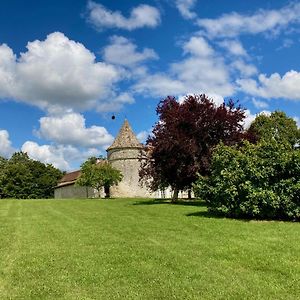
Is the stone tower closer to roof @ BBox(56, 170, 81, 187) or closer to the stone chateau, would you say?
the stone chateau

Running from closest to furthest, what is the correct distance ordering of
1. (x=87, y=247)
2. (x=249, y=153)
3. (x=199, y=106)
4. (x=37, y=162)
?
1. (x=87, y=247)
2. (x=249, y=153)
3. (x=199, y=106)
4. (x=37, y=162)

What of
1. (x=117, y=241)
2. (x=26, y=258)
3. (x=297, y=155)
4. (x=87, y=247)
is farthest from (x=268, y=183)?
(x=26, y=258)

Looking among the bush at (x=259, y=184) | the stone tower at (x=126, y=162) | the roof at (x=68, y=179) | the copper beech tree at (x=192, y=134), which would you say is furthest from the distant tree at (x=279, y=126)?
the bush at (x=259, y=184)

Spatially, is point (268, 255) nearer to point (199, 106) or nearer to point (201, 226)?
point (201, 226)

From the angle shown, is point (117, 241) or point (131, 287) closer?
point (131, 287)

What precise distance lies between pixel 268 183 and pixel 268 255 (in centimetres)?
833

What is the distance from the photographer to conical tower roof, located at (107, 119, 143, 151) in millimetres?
65438

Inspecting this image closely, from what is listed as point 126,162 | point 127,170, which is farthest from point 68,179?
point 126,162

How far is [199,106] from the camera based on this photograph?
28.2m

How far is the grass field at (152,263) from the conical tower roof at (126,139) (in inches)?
2035

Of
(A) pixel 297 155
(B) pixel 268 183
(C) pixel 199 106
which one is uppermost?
(C) pixel 199 106

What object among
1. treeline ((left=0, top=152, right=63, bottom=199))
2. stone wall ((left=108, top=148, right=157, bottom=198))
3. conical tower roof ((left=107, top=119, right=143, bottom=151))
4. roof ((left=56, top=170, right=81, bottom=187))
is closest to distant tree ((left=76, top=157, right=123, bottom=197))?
stone wall ((left=108, top=148, right=157, bottom=198))

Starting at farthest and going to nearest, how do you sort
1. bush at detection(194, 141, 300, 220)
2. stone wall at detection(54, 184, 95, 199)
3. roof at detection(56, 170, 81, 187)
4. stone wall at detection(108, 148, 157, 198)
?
roof at detection(56, 170, 81, 187)
stone wall at detection(54, 184, 95, 199)
stone wall at detection(108, 148, 157, 198)
bush at detection(194, 141, 300, 220)

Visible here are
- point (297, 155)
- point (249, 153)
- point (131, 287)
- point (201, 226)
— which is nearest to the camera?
point (131, 287)
